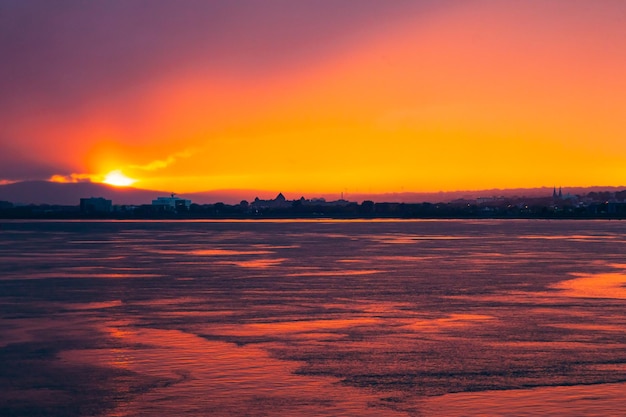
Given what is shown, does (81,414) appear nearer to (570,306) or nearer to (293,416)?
(293,416)

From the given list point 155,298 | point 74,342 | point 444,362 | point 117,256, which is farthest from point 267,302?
point 117,256

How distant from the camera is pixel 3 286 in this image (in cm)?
3634

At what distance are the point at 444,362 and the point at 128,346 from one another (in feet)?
24.4

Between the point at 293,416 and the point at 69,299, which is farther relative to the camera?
the point at 69,299

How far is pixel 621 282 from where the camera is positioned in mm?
37125

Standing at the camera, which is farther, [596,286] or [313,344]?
[596,286]

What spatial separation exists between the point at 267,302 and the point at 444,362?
1181 centimetres

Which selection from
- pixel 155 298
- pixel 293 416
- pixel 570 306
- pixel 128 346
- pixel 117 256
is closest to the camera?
pixel 293 416

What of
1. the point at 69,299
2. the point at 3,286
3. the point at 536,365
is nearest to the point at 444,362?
the point at 536,365

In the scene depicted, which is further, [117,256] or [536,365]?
[117,256]

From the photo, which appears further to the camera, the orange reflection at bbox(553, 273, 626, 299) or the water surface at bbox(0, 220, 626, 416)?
the orange reflection at bbox(553, 273, 626, 299)

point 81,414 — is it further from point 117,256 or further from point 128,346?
point 117,256

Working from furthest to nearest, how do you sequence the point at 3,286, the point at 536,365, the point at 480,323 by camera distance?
the point at 3,286 → the point at 480,323 → the point at 536,365

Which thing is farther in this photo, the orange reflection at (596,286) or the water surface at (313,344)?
the orange reflection at (596,286)
